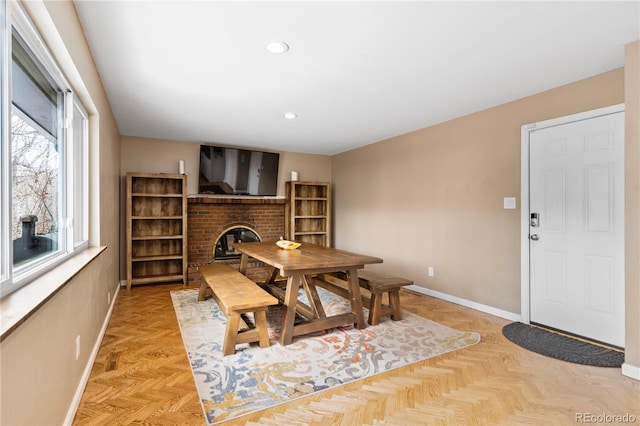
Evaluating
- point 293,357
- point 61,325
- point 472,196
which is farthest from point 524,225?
point 61,325

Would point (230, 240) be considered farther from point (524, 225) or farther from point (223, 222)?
point (524, 225)

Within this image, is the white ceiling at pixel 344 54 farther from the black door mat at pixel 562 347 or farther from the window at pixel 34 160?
the black door mat at pixel 562 347

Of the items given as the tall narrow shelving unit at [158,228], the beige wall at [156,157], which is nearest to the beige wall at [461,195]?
the beige wall at [156,157]

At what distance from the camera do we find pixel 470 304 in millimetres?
3676

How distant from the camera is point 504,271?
132 inches

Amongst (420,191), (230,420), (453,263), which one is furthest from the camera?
(420,191)

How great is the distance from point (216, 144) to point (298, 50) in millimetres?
3472

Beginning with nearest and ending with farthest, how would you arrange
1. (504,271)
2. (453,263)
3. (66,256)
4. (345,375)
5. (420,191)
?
1. (66,256)
2. (345,375)
3. (504,271)
4. (453,263)
5. (420,191)

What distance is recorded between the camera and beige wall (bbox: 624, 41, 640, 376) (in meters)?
2.11

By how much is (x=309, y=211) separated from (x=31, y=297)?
16.8 feet

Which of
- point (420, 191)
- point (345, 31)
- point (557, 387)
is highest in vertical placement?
point (345, 31)

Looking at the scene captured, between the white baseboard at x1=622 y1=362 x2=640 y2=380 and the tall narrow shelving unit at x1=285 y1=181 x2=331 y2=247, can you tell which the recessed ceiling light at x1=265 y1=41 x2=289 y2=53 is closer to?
the white baseboard at x1=622 y1=362 x2=640 y2=380

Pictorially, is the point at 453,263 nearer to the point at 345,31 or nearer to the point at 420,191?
the point at 420,191

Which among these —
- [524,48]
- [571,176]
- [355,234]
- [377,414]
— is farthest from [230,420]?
[355,234]
